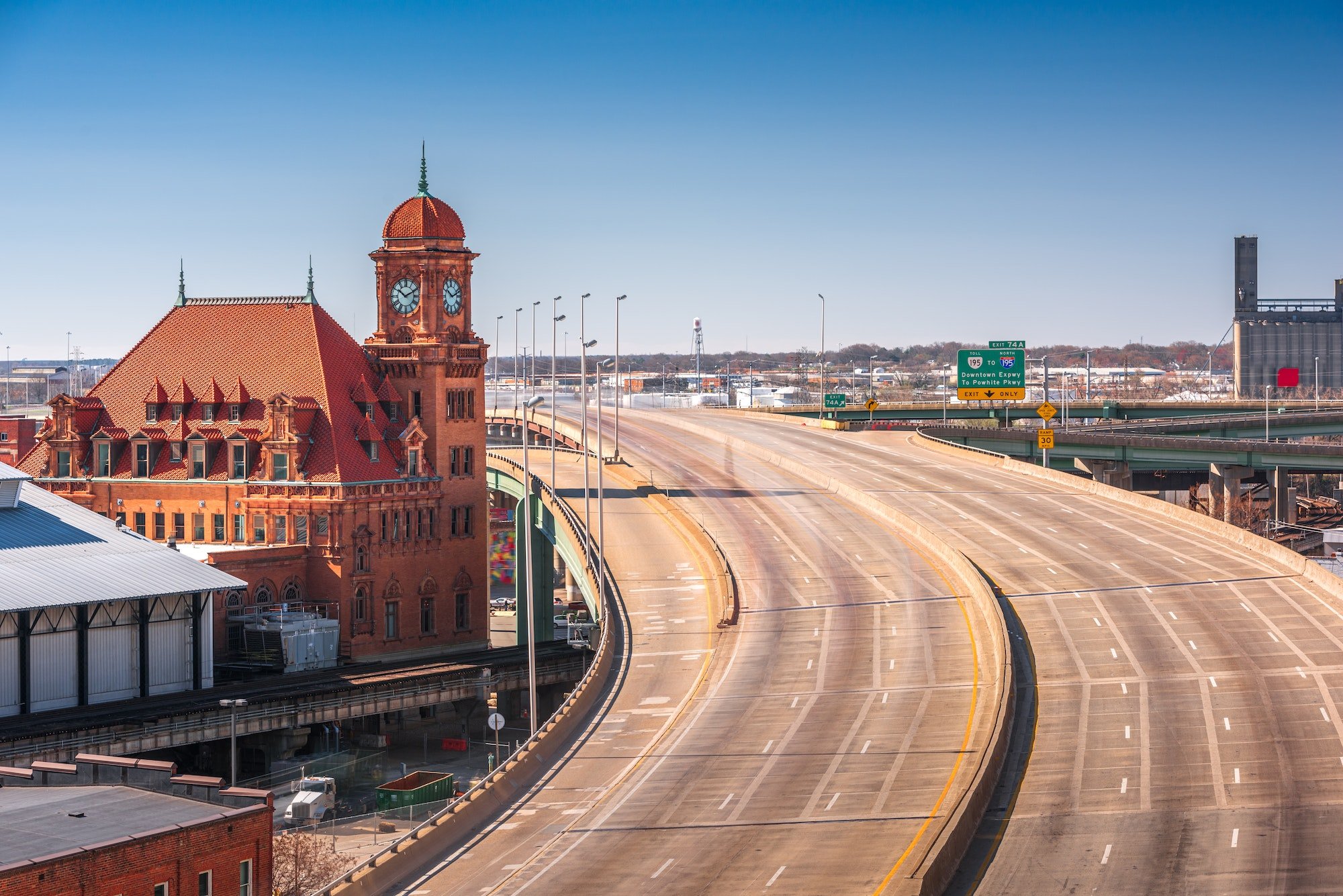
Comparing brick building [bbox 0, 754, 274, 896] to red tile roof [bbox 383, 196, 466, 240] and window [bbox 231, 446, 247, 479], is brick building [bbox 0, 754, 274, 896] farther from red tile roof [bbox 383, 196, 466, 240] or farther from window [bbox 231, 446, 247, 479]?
red tile roof [bbox 383, 196, 466, 240]

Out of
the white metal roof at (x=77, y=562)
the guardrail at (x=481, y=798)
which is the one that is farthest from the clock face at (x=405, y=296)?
the guardrail at (x=481, y=798)

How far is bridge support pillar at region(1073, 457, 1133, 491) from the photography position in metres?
136

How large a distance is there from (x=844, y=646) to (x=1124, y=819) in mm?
20556

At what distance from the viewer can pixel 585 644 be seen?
84.9 meters

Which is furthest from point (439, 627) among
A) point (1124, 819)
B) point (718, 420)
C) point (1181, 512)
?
point (718, 420)

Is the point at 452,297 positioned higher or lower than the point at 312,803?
higher

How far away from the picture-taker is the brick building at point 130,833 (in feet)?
125

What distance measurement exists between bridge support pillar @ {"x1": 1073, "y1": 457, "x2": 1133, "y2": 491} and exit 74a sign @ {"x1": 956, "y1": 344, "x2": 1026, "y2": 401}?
8.06m

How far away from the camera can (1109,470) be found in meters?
136

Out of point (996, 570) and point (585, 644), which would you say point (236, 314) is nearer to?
point (585, 644)

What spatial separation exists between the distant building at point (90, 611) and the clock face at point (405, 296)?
2261cm

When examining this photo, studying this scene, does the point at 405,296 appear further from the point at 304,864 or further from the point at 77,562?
the point at 304,864

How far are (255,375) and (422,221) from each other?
1217 centimetres

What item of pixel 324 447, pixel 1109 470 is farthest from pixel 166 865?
pixel 1109 470
